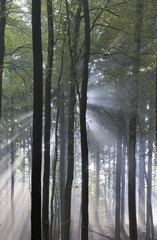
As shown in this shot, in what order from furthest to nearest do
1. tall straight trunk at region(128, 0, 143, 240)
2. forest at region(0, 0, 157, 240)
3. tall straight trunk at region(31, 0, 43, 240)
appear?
tall straight trunk at region(128, 0, 143, 240)
forest at region(0, 0, 157, 240)
tall straight trunk at region(31, 0, 43, 240)

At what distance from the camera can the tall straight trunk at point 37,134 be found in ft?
20.8

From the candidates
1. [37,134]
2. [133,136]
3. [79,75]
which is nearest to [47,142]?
[37,134]

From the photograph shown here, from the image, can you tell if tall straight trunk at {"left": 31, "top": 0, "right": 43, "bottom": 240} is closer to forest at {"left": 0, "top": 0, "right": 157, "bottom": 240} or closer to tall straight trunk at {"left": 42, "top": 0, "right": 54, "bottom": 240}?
forest at {"left": 0, "top": 0, "right": 157, "bottom": 240}

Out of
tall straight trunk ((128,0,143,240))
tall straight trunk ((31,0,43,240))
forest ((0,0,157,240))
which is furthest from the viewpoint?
tall straight trunk ((128,0,143,240))

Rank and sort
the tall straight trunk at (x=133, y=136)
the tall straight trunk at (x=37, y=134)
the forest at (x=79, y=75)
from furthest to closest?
the tall straight trunk at (x=133, y=136)
the forest at (x=79, y=75)
the tall straight trunk at (x=37, y=134)

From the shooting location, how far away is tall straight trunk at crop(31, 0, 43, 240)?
6.33 meters

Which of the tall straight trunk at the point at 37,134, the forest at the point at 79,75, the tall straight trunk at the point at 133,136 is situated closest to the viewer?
the tall straight trunk at the point at 37,134

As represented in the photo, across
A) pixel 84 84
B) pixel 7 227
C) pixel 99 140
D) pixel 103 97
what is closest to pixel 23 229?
pixel 7 227

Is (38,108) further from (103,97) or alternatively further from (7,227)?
(7,227)

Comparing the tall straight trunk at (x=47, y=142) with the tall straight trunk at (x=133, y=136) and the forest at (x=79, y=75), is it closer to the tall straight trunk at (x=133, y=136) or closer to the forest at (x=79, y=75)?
the forest at (x=79, y=75)

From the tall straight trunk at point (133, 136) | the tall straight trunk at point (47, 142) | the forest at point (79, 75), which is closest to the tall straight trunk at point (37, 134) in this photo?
the forest at point (79, 75)

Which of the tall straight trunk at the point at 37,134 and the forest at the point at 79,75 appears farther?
the forest at the point at 79,75

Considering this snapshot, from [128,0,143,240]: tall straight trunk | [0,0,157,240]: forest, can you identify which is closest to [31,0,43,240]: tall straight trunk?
[0,0,157,240]: forest

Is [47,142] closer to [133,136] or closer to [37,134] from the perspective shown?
[37,134]
